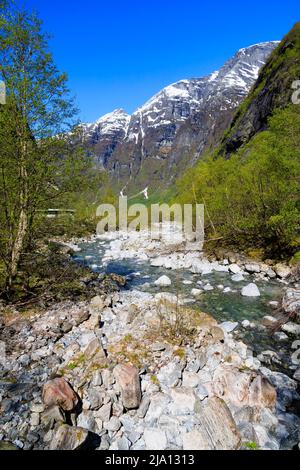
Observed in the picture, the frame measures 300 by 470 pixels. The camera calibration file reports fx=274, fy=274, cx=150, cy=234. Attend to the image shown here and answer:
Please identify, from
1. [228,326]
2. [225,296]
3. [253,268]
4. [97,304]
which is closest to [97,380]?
[97,304]

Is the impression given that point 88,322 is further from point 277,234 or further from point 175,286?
point 277,234

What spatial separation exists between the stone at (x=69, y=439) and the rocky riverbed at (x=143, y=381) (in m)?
0.01

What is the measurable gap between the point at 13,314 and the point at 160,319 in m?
4.83

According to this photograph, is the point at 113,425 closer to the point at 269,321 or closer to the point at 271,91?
the point at 269,321

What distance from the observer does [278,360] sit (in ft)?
24.8

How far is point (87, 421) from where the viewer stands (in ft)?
17.1

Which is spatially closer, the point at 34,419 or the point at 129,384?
the point at 34,419

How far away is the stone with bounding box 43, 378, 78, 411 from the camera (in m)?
5.29

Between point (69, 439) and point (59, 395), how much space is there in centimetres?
90

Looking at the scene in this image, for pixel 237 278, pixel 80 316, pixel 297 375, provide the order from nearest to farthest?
pixel 297 375, pixel 80 316, pixel 237 278

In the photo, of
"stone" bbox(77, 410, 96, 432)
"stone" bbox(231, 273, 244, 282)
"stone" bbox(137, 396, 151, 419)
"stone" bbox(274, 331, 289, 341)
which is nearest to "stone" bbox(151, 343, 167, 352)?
"stone" bbox(137, 396, 151, 419)

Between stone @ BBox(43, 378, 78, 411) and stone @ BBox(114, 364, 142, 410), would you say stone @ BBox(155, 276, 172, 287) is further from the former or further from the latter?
stone @ BBox(43, 378, 78, 411)

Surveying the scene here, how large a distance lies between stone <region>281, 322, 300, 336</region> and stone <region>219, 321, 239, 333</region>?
154 cm

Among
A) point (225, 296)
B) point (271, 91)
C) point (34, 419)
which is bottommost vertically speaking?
point (225, 296)
